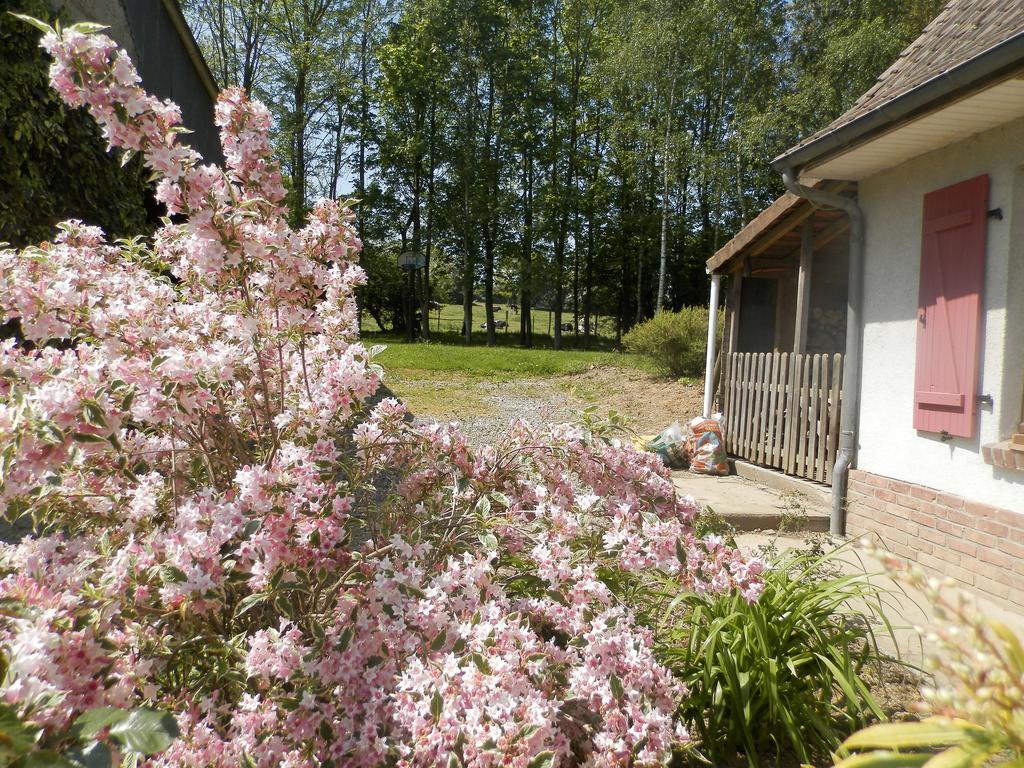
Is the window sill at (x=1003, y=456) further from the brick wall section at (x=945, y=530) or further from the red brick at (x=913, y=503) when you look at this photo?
the red brick at (x=913, y=503)

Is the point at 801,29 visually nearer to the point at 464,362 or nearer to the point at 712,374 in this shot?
the point at 464,362

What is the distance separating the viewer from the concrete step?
5.32 meters

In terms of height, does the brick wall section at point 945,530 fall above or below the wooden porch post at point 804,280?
below

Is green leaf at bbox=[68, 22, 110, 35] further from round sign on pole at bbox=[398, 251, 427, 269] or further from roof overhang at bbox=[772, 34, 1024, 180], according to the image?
round sign on pole at bbox=[398, 251, 427, 269]

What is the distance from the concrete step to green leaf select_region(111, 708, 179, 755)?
413cm

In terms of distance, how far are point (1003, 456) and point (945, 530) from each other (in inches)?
27.8

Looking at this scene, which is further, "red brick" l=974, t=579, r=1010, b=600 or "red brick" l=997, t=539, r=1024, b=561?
"red brick" l=974, t=579, r=1010, b=600

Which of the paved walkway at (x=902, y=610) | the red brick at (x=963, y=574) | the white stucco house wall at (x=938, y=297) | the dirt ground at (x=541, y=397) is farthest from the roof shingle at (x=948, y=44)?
the dirt ground at (x=541, y=397)

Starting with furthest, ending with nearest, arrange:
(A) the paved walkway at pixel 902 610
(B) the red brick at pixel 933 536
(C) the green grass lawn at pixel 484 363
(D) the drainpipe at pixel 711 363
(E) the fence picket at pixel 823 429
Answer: (C) the green grass lawn at pixel 484 363 < (D) the drainpipe at pixel 711 363 < (E) the fence picket at pixel 823 429 < (B) the red brick at pixel 933 536 < (A) the paved walkway at pixel 902 610

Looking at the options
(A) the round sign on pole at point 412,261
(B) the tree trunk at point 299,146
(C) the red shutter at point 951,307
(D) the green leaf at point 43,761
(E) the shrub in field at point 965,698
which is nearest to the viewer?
(E) the shrub in field at point 965,698

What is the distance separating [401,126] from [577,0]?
29.3 feet

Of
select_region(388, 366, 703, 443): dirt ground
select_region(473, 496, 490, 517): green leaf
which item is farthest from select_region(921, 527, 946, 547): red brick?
select_region(388, 366, 703, 443): dirt ground

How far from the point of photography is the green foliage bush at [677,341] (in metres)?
13.5

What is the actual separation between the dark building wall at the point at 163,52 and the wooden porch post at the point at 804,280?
595cm
